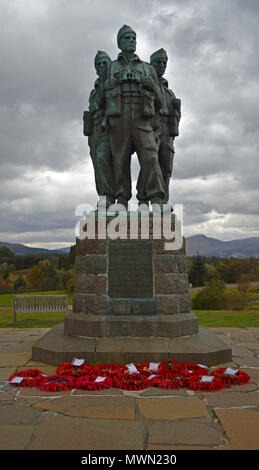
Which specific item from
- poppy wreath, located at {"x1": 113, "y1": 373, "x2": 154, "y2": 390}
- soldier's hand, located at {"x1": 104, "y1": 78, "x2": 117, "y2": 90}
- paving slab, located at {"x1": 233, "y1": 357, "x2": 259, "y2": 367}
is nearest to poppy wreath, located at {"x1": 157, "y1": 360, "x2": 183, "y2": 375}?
poppy wreath, located at {"x1": 113, "y1": 373, "x2": 154, "y2": 390}

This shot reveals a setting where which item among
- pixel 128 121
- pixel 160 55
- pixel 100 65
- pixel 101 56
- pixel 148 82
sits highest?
pixel 160 55

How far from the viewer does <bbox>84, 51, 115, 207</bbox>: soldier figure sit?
569cm

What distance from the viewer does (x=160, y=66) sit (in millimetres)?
5969

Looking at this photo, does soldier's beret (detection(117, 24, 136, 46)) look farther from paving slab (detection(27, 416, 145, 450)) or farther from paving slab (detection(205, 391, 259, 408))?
paving slab (detection(27, 416, 145, 450))

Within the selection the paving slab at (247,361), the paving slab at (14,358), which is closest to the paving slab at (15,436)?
the paving slab at (14,358)

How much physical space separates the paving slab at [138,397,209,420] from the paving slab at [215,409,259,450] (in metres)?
0.17

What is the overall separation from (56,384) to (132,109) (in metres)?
3.86

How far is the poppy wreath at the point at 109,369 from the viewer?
3.62 m

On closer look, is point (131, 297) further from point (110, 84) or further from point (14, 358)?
point (110, 84)

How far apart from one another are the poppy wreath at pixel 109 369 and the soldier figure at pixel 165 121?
2.80 metres

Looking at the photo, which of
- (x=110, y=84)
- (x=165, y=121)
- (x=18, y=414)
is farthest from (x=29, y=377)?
(x=165, y=121)

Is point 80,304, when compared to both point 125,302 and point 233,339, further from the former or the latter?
point 233,339

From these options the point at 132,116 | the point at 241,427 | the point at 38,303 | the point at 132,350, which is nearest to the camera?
the point at 241,427
